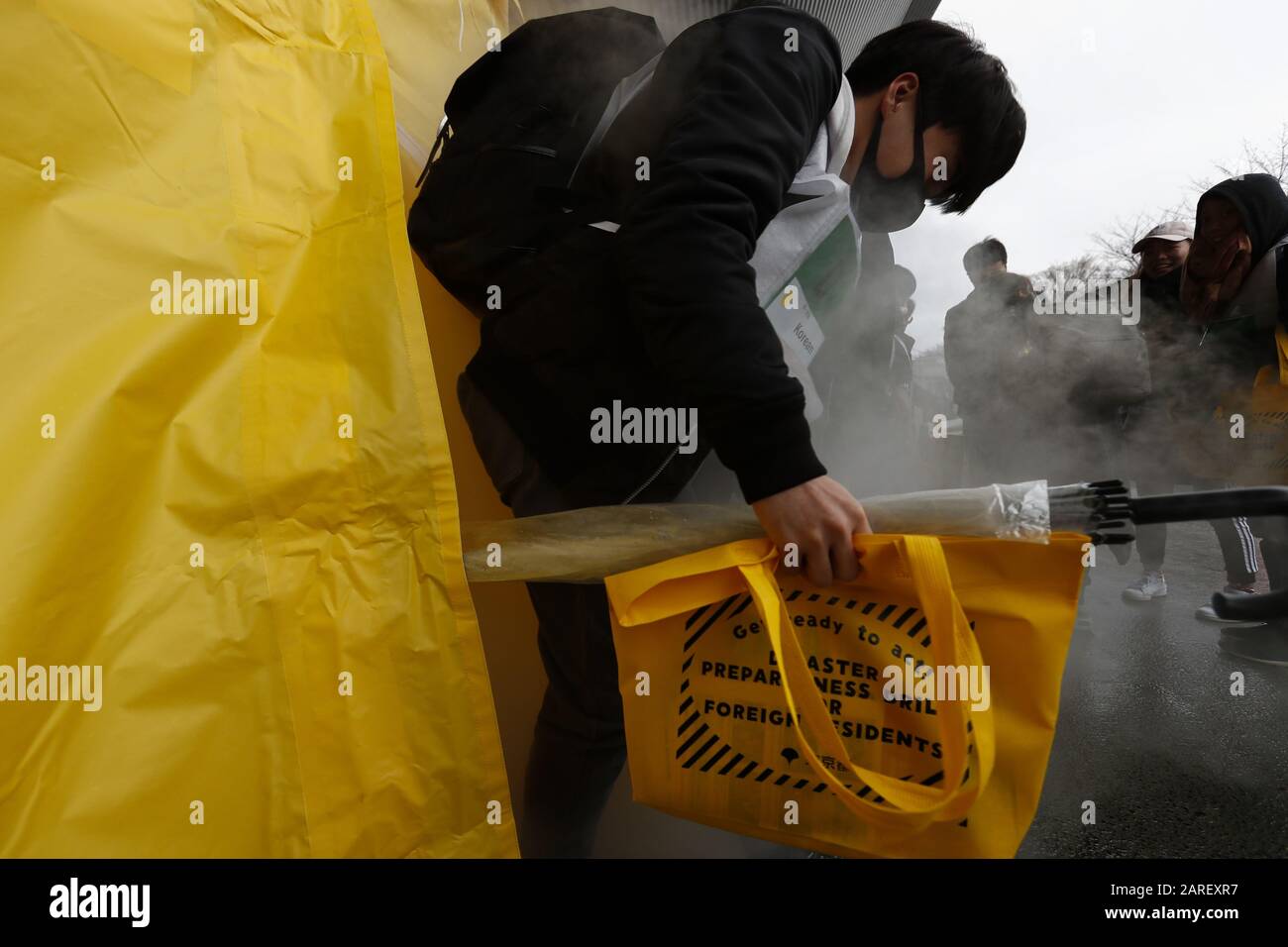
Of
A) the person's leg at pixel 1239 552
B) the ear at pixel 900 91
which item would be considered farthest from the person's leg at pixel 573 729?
the person's leg at pixel 1239 552

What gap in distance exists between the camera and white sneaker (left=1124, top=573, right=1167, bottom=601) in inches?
117

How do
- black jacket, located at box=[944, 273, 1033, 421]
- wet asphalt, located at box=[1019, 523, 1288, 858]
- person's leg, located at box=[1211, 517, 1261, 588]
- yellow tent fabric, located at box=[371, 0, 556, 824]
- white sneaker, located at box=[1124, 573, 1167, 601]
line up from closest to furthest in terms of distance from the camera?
1. yellow tent fabric, located at box=[371, 0, 556, 824]
2. wet asphalt, located at box=[1019, 523, 1288, 858]
3. black jacket, located at box=[944, 273, 1033, 421]
4. person's leg, located at box=[1211, 517, 1261, 588]
5. white sneaker, located at box=[1124, 573, 1167, 601]

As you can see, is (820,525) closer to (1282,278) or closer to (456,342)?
(456,342)

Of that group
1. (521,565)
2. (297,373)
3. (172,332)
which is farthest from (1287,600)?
(172,332)

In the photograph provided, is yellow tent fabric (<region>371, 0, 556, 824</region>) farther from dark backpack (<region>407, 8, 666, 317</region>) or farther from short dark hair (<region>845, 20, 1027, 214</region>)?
short dark hair (<region>845, 20, 1027, 214</region>)

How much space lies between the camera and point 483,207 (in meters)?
0.94

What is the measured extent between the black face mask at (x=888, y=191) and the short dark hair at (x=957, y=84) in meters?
0.04

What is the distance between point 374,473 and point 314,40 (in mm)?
553

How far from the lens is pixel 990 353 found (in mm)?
2094

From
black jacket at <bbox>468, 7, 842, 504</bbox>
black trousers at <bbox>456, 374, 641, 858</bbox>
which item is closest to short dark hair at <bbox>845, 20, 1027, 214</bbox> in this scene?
black jacket at <bbox>468, 7, 842, 504</bbox>

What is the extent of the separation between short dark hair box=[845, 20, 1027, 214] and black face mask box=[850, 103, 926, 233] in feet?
0.14

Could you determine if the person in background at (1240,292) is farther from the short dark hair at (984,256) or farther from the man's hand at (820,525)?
the man's hand at (820,525)

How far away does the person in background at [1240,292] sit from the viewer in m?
1.94
